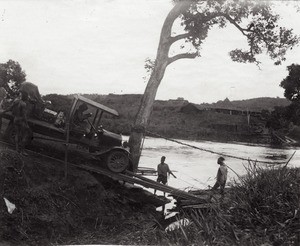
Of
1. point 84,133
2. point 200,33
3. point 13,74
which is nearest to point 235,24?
point 200,33

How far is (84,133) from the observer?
33.1ft

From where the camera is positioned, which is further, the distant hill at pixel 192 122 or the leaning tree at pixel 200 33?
the distant hill at pixel 192 122

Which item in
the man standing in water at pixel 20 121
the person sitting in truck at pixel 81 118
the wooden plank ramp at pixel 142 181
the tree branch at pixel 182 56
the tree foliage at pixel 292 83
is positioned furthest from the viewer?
the tree foliage at pixel 292 83

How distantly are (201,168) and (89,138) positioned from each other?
16932 mm

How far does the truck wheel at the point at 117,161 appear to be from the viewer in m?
10.3

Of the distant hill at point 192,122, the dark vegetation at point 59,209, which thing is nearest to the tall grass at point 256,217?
the dark vegetation at point 59,209

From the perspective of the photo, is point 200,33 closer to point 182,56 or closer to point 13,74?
point 182,56

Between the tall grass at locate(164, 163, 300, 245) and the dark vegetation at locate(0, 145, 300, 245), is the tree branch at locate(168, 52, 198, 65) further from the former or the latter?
the tall grass at locate(164, 163, 300, 245)

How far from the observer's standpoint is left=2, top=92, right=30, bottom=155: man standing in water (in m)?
9.24

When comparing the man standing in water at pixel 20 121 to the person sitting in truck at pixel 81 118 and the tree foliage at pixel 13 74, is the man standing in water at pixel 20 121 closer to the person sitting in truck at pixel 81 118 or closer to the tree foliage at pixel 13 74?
the person sitting in truck at pixel 81 118

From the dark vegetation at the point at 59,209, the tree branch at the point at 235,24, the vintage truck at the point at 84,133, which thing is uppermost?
the tree branch at the point at 235,24

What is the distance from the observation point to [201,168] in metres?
26.0

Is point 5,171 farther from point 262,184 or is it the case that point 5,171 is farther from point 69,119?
point 262,184

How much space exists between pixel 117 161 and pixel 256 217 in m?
4.92
